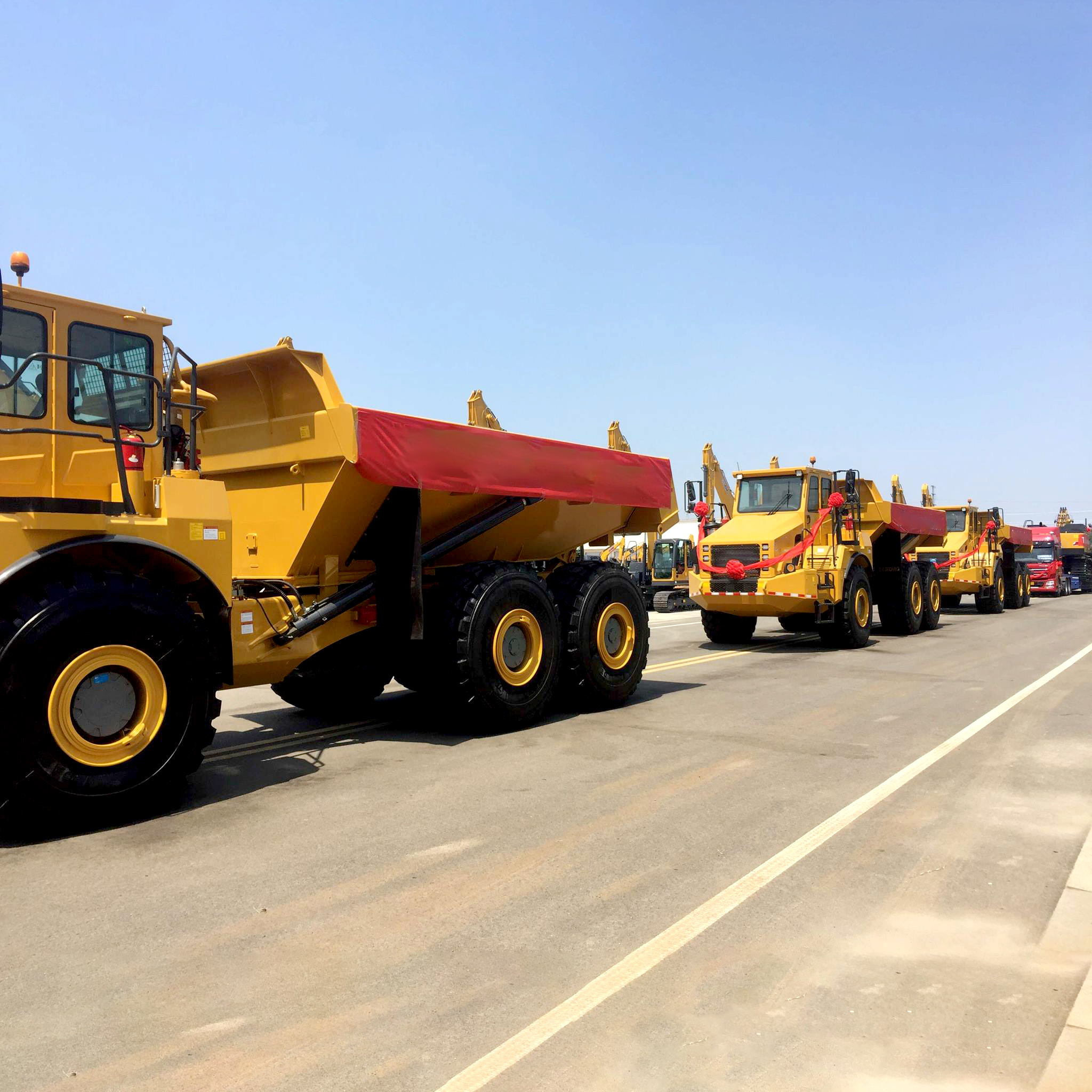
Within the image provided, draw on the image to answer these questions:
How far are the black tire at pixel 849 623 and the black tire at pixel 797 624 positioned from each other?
144 cm

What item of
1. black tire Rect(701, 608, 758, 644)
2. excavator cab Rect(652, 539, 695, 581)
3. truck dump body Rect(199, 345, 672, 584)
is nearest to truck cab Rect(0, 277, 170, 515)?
truck dump body Rect(199, 345, 672, 584)

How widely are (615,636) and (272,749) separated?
369 centimetres

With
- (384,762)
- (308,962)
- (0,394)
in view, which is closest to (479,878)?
(308,962)

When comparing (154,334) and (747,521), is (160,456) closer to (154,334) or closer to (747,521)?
(154,334)

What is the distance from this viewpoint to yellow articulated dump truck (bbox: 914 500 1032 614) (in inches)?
984

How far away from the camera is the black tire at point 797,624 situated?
→ 18.6 metres

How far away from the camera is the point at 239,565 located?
804cm

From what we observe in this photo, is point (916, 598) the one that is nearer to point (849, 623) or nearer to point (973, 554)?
point (849, 623)

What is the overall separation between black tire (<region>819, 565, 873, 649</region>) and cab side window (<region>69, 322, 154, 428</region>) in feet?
A: 40.3

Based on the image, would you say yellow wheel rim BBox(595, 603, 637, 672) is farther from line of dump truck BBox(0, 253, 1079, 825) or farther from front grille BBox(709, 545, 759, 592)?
front grille BBox(709, 545, 759, 592)

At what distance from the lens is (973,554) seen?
2572cm

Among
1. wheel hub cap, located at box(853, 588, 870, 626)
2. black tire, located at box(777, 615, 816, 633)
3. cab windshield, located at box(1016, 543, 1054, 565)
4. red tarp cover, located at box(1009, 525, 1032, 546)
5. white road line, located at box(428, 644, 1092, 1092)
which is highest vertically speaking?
red tarp cover, located at box(1009, 525, 1032, 546)

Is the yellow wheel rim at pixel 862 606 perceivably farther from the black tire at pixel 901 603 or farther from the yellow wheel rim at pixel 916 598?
the yellow wheel rim at pixel 916 598

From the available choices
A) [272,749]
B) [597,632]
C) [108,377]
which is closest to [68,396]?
[108,377]
